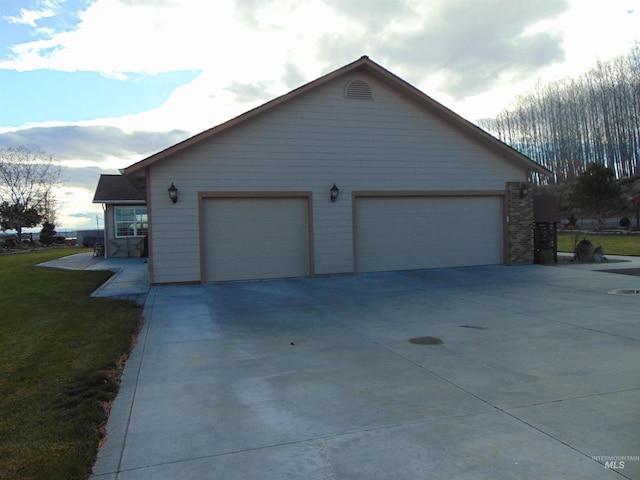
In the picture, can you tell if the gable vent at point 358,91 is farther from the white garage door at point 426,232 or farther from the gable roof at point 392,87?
the white garage door at point 426,232

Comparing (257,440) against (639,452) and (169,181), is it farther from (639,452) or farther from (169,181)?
(169,181)

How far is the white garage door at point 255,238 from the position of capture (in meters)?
12.6

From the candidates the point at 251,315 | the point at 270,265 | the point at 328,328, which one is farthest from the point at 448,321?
the point at 270,265

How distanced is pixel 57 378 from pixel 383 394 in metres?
3.42

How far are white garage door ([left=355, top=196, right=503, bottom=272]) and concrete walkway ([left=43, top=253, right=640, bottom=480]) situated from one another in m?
5.25

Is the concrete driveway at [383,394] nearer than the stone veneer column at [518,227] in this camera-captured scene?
Yes

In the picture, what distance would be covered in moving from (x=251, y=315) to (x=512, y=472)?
5954 mm

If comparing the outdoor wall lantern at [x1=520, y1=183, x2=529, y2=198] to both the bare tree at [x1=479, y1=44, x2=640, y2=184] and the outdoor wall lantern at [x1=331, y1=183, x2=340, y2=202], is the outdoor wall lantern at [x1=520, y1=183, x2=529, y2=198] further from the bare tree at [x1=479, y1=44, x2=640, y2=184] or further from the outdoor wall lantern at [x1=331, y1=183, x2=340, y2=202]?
the bare tree at [x1=479, y1=44, x2=640, y2=184]

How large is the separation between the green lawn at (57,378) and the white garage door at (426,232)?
278 inches

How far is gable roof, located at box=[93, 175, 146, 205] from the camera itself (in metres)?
22.4

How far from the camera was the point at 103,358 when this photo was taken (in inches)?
218

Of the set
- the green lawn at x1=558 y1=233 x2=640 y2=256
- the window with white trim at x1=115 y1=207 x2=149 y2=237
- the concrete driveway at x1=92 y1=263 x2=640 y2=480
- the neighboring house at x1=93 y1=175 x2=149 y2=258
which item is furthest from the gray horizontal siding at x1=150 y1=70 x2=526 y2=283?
the window with white trim at x1=115 y1=207 x2=149 y2=237

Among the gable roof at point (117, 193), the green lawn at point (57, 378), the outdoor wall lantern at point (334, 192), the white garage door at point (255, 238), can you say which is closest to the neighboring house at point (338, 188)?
the white garage door at point (255, 238)

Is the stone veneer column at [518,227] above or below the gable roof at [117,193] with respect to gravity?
below
